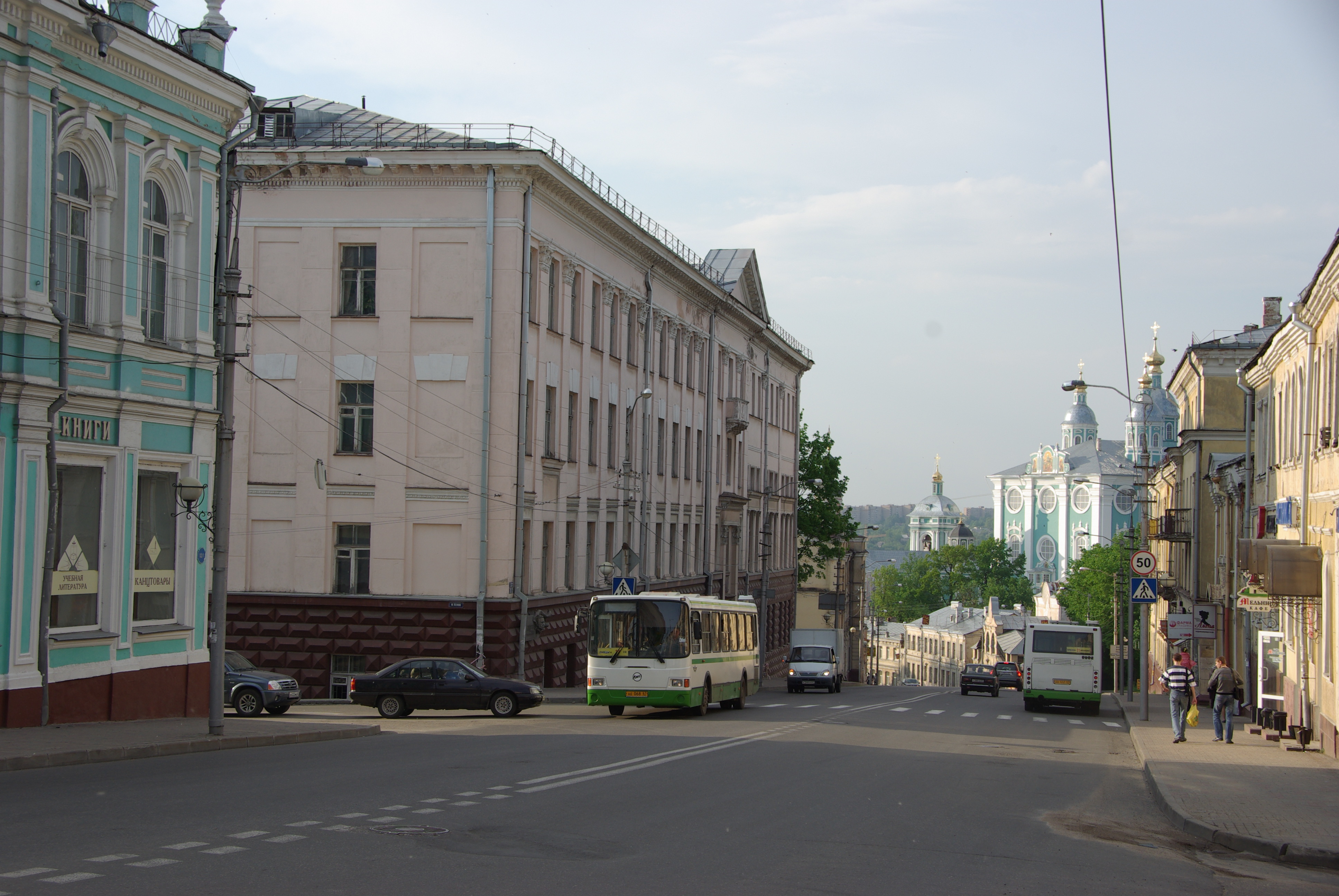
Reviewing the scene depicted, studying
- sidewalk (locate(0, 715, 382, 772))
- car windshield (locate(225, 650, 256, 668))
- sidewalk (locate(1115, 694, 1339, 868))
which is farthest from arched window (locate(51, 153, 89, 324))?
sidewalk (locate(1115, 694, 1339, 868))

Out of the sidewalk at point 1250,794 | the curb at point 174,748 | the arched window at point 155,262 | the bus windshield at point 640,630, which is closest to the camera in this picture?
the sidewalk at point 1250,794

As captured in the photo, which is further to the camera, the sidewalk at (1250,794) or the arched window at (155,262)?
the arched window at (155,262)

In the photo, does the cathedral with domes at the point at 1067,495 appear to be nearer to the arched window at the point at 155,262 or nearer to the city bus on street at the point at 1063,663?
the city bus on street at the point at 1063,663

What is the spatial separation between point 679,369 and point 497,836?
3904 cm

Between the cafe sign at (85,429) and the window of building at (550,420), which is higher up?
the window of building at (550,420)

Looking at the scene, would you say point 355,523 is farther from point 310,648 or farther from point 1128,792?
point 1128,792

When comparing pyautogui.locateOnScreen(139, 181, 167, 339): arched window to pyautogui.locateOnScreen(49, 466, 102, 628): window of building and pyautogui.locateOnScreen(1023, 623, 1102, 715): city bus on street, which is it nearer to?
pyautogui.locateOnScreen(49, 466, 102, 628): window of building

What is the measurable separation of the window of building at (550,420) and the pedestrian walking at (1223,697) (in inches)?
690

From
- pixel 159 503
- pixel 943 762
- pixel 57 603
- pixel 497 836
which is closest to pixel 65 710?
pixel 57 603

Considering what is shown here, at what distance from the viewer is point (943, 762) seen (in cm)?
1931

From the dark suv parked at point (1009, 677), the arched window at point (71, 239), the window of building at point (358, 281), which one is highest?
the window of building at point (358, 281)

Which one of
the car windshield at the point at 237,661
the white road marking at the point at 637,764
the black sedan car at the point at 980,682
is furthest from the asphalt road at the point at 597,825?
the black sedan car at the point at 980,682

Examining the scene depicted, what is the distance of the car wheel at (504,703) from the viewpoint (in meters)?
26.4

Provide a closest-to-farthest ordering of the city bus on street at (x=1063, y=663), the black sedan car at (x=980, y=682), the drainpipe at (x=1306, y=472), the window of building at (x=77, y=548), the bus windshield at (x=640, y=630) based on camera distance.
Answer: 1. the window of building at (x=77, y=548)
2. the drainpipe at (x=1306, y=472)
3. the bus windshield at (x=640, y=630)
4. the city bus on street at (x=1063, y=663)
5. the black sedan car at (x=980, y=682)
